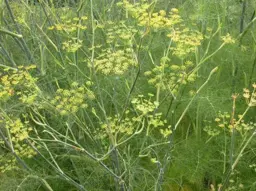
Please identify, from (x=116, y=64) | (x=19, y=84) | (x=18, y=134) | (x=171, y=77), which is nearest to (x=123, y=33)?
(x=116, y=64)

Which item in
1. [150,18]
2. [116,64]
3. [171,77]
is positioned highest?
[150,18]

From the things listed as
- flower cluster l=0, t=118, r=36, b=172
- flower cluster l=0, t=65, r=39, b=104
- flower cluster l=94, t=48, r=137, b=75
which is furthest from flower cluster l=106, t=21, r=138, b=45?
flower cluster l=0, t=118, r=36, b=172

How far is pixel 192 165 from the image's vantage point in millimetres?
2979

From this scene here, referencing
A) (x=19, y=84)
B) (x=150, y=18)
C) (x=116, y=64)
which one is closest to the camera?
(x=150, y=18)

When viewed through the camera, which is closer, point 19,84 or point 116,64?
point 116,64

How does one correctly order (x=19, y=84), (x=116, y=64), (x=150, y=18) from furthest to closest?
(x=19, y=84) → (x=116, y=64) → (x=150, y=18)

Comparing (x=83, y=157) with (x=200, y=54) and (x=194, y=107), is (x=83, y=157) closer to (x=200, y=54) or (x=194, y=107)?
(x=194, y=107)

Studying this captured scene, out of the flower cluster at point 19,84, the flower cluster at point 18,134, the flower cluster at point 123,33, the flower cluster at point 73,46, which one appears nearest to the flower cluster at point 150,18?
the flower cluster at point 123,33

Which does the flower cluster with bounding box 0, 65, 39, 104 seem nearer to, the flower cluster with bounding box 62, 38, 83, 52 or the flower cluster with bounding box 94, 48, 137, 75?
the flower cluster with bounding box 62, 38, 83, 52

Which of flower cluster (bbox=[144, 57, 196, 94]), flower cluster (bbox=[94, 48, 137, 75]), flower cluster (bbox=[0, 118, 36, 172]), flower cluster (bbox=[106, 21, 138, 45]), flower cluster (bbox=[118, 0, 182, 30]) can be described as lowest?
flower cluster (bbox=[0, 118, 36, 172])

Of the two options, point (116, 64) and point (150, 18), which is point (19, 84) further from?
point (150, 18)

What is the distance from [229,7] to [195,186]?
5.85ft

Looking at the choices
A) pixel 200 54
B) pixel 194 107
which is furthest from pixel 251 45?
pixel 194 107

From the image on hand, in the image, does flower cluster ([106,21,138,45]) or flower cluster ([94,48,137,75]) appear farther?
flower cluster ([106,21,138,45])
